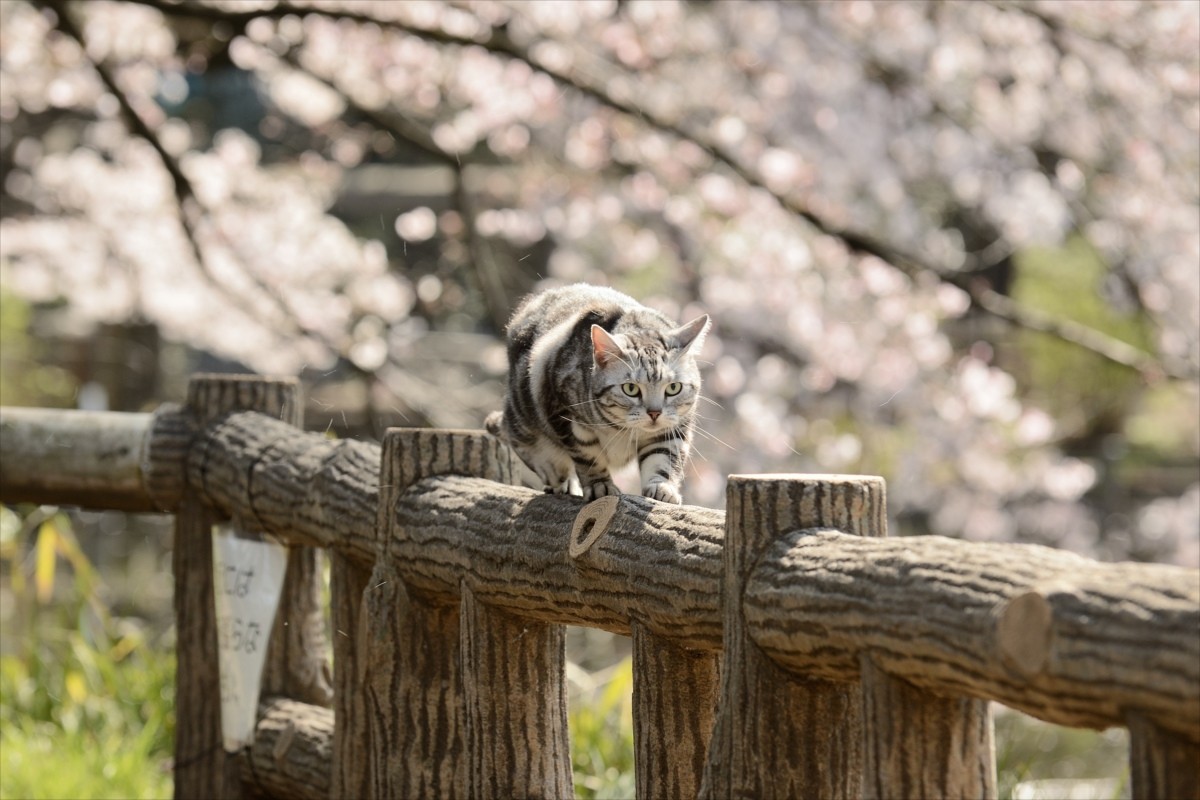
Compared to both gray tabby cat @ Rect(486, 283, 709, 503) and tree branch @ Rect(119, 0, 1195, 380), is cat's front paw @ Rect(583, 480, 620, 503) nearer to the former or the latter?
gray tabby cat @ Rect(486, 283, 709, 503)

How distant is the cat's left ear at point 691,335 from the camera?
9.59 ft

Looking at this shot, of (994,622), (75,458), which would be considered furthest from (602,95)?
(994,622)

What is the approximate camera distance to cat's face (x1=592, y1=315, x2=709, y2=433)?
9.08 ft

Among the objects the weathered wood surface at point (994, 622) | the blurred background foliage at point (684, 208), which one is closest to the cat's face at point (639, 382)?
the weathered wood surface at point (994, 622)

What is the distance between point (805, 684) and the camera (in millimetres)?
1958

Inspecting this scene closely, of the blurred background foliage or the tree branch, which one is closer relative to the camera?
the tree branch

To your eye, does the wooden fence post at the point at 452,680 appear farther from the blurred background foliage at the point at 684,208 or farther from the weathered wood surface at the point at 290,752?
the blurred background foliage at the point at 684,208

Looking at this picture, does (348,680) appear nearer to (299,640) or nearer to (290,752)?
(290,752)

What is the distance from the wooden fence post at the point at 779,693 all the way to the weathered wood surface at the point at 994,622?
3 centimetres

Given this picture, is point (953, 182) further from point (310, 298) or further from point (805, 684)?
point (805, 684)

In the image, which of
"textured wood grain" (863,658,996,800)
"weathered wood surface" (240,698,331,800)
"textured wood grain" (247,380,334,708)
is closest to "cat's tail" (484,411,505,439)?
"textured wood grain" (247,380,334,708)

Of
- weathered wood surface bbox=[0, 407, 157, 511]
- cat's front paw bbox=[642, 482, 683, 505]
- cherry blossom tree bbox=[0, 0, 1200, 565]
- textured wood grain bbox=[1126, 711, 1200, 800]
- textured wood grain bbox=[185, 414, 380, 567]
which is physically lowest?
textured wood grain bbox=[1126, 711, 1200, 800]

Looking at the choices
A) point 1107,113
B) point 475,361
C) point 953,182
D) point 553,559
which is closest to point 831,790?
point 553,559

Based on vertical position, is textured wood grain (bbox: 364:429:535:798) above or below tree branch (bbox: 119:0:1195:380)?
below
